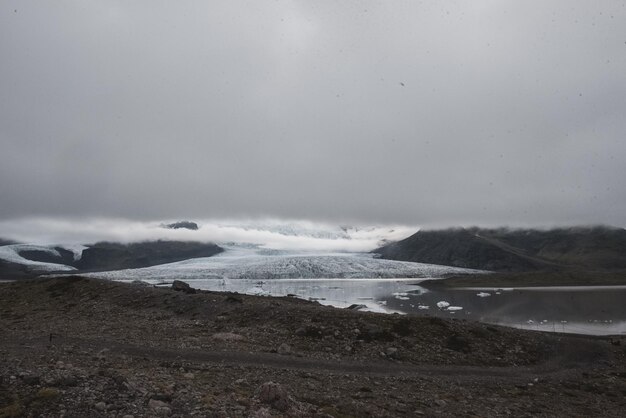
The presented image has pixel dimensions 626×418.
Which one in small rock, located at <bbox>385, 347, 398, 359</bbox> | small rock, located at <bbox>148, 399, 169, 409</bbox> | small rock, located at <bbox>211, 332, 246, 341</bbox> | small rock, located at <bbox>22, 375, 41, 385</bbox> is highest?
small rock, located at <bbox>22, 375, 41, 385</bbox>

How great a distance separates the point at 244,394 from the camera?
37.4 feet

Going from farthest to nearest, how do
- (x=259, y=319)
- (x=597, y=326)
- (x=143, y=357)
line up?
(x=597, y=326) → (x=259, y=319) → (x=143, y=357)

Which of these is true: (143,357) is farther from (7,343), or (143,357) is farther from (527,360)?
(527,360)

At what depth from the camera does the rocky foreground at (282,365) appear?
10078 mm

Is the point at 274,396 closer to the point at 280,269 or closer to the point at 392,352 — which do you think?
the point at 392,352

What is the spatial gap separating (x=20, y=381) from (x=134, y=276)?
5679 inches

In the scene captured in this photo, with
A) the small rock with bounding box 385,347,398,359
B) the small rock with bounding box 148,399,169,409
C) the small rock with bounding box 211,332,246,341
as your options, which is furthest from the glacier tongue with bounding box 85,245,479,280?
the small rock with bounding box 148,399,169,409

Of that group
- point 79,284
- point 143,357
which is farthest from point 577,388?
point 79,284

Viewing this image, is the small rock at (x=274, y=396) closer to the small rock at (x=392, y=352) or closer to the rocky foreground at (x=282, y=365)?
the rocky foreground at (x=282, y=365)

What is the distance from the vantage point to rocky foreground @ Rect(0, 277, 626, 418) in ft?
33.1

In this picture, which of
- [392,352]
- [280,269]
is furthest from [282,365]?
[280,269]

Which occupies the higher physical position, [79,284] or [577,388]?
[79,284]

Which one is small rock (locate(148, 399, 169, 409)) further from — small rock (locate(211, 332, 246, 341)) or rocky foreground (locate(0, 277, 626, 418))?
small rock (locate(211, 332, 246, 341))

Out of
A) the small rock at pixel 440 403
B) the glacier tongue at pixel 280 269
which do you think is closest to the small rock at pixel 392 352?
the small rock at pixel 440 403
